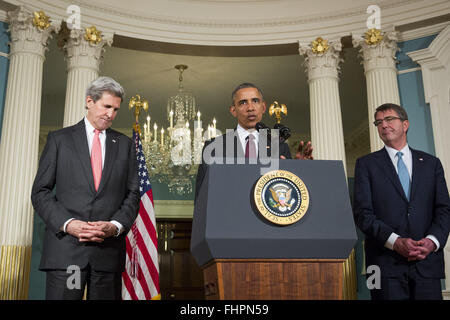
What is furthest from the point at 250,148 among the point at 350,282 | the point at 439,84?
the point at 439,84

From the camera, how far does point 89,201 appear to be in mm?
2188

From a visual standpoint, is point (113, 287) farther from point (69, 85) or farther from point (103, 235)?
point (69, 85)

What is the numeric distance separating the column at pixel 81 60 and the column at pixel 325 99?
273 centimetres

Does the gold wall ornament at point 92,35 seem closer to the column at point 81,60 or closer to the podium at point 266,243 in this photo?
the column at point 81,60

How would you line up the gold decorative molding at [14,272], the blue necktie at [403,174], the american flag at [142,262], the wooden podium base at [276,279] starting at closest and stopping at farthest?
1. the wooden podium base at [276,279]
2. the blue necktie at [403,174]
3. the american flag at [142,262]
4. the gold decorative molding at [14,272]

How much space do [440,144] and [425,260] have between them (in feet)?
12.4

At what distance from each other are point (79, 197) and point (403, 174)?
68.8 inches

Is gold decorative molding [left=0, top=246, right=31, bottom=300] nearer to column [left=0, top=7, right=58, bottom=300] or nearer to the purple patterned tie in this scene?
column [left=0, top=7, right=58, bottom=300]

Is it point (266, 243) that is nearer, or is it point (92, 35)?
point (266, 243)

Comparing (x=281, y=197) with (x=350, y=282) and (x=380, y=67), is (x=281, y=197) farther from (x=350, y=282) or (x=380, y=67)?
(x=380, y=67)

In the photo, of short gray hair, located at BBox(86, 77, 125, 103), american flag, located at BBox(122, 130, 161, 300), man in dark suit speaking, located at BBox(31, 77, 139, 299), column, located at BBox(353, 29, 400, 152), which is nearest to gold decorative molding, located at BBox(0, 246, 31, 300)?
american flag, located at BBox(122, 130, 161, 300)

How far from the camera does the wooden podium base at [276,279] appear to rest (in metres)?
1.68

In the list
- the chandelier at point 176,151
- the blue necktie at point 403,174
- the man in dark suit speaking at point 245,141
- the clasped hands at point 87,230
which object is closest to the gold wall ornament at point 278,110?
the man in dark suit speaking at point 245,141

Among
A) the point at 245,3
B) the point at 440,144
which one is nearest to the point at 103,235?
the point at 440,144
